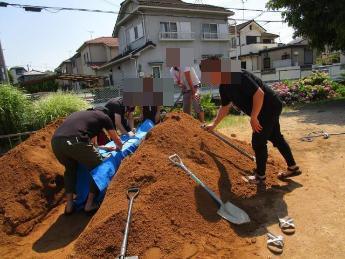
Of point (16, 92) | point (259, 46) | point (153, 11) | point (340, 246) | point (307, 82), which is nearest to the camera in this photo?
point (340, 246)

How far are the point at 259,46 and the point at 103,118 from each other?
120 ft

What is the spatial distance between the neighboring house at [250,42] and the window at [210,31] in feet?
32.7

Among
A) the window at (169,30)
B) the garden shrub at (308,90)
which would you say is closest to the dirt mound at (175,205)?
the garden shrub at (308,90)

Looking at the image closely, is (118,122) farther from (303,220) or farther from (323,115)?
(323,115)

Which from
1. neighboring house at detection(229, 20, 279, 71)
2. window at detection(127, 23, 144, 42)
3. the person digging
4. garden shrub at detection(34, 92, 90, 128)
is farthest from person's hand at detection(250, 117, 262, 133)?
neighboring house at detection(229, 20, 279, 71)

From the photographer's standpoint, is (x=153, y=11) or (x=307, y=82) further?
(x=153, y=11)

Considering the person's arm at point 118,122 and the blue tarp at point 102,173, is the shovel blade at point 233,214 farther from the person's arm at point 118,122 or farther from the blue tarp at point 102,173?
the person's arm at point 118,122

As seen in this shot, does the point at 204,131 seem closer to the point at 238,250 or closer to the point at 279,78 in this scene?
the point at 238,250

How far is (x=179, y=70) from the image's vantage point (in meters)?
7.01

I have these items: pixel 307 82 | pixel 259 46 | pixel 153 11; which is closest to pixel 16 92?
pixel 307 82

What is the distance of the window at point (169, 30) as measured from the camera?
23.1m

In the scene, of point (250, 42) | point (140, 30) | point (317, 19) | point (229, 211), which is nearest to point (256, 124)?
point (229, 211)

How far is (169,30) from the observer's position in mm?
23359

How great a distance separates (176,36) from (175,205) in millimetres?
21481
